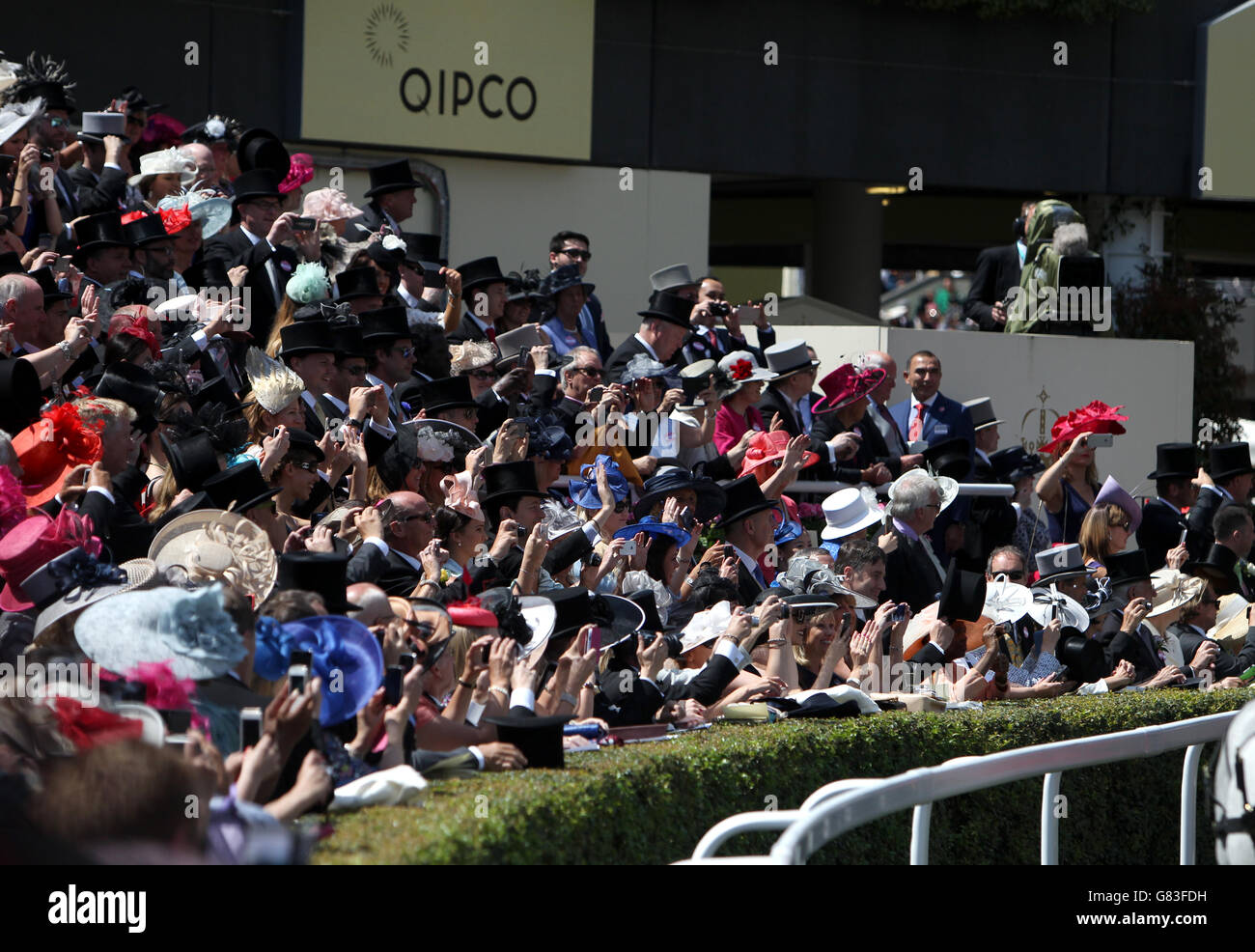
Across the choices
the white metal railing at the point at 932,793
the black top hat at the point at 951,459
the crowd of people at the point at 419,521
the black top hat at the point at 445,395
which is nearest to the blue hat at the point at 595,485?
the crowd of people at the point at 419,521

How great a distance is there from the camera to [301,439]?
7.71 m

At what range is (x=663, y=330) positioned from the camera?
11750 millimetres

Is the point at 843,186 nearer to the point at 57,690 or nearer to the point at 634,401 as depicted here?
the point at 634,401

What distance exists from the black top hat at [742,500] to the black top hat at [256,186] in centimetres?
312

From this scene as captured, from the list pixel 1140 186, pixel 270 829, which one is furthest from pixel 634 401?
pixel 1140 186

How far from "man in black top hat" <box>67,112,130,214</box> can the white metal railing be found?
6.44 m

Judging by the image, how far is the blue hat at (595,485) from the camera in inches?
371

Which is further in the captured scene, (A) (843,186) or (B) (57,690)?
(A) (843,186)

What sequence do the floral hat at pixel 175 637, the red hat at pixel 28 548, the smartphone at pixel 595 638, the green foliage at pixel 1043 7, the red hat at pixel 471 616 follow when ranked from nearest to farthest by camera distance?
the floral hat at pixel 175 637 < the red hat at pixel 28 548 < the red hat at pixel 471 616 < the smartphone at pixel 595 638 < the green foliage at pixel 1043 7

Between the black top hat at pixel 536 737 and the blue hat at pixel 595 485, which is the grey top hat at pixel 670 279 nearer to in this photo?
the blue hat at pixel 595 485

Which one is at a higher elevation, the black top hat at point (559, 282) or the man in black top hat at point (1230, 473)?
the black top hat at point (559, 282)
